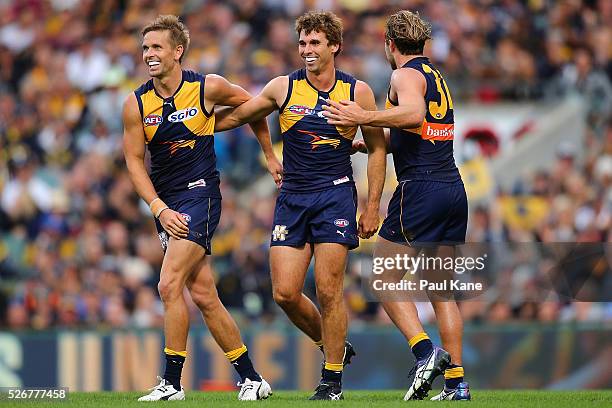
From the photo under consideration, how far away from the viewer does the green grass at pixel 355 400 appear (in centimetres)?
927

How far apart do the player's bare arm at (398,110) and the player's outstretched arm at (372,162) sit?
217mm

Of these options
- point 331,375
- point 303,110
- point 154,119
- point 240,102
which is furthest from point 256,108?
point 331,375

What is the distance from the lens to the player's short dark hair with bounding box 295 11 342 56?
9680mm

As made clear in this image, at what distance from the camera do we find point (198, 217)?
984cm

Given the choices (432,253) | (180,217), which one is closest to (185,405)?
(180,217)

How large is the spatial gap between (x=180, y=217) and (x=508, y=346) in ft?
20.4

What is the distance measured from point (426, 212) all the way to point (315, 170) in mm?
A: 878

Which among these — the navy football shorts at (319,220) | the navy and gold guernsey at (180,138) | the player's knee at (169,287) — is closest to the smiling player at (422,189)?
the navy football shorts at (319,220)

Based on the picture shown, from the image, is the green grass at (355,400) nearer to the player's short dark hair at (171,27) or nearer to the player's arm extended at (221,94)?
the player's arm extended at (221,94)

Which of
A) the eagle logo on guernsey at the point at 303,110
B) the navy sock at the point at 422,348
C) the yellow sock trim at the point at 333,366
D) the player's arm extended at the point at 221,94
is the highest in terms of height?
the player's arm extended at the point at 221,94

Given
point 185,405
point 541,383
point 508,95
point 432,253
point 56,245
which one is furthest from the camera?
point 508,95

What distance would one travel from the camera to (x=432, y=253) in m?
9.88

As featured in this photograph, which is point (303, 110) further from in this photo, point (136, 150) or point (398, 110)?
point (136, 150)

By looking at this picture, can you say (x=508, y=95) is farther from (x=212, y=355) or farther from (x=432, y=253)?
(x=432, y=253)
